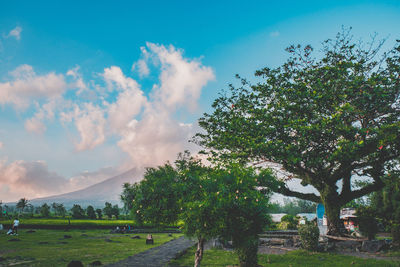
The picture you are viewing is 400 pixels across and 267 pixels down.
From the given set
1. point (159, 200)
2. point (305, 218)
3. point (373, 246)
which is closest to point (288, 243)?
point (373, 246)

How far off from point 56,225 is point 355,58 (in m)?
47.7

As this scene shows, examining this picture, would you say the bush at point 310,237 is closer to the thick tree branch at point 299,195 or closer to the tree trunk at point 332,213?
the tree trunk at point 332,213

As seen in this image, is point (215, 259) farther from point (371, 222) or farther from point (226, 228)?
point (371, 222)

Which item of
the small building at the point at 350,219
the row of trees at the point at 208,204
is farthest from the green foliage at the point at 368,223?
the row of trees at the point at 208,204

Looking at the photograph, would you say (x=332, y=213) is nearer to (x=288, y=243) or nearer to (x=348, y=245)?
(x=348, y=245)

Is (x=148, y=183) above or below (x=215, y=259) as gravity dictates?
above

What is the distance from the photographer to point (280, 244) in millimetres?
21484

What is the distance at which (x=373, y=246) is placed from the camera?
55.7 feet

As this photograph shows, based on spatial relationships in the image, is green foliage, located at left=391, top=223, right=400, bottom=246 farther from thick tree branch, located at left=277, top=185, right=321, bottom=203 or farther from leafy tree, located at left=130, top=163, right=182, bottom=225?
leafy tree, located at left=130, top=163, right=182, bottom=225

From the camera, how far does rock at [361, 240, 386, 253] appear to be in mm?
16759

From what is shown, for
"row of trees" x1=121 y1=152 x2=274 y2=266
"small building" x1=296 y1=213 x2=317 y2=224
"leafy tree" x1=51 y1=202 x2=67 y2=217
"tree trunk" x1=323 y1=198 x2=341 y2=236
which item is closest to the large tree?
"tree trunk" x1=323 y1=198 x2=341 y2=236

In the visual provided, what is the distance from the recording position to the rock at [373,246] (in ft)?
55.0


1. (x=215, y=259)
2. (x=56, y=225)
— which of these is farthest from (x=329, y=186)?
(x=56, y=225)

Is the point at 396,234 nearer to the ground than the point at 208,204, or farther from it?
nearer to the ground
